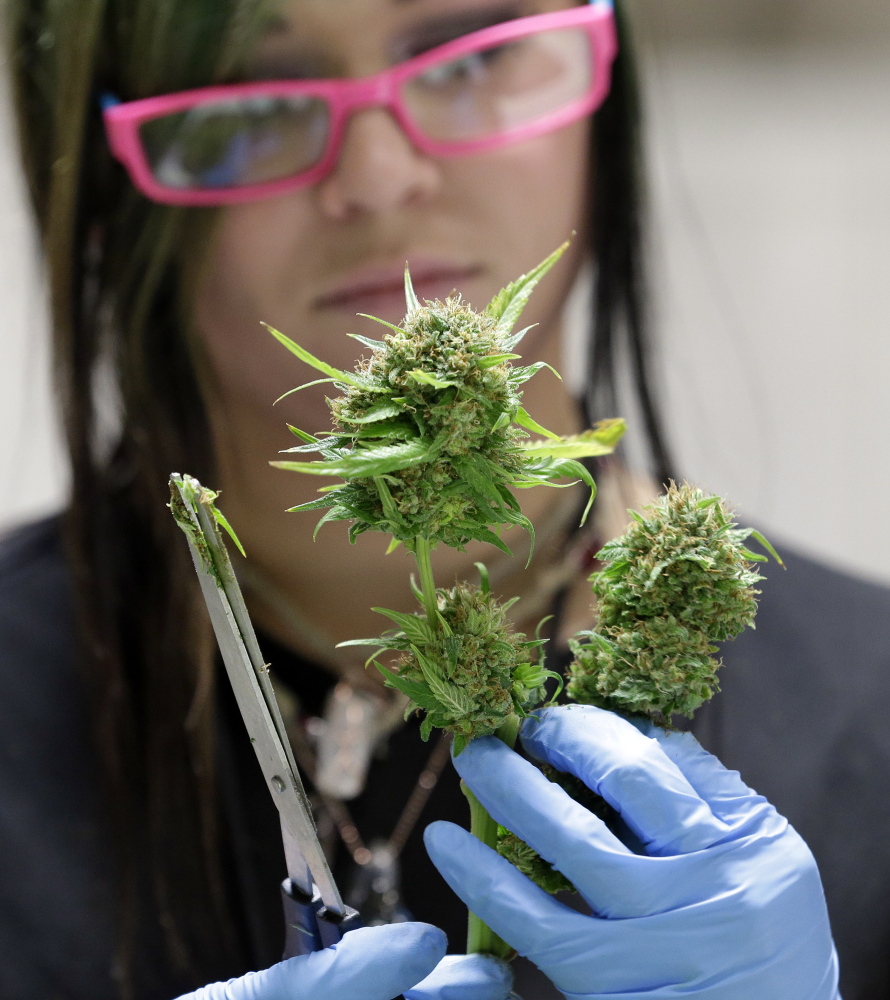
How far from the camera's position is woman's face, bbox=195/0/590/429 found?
3.50ft

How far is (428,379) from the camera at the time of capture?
0.52 meters

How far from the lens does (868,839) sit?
1.16m

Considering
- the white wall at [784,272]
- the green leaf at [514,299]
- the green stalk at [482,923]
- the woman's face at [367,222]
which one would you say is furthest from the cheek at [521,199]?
the white wall at [784,272]

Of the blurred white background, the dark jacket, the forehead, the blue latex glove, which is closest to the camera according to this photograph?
the blue latex glove

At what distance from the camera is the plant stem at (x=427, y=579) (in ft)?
1.93

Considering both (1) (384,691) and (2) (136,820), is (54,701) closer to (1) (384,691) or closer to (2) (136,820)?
(2) (136,820)

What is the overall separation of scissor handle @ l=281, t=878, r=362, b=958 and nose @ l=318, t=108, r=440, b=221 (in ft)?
2.34

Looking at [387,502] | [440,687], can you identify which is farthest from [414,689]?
[387,502]

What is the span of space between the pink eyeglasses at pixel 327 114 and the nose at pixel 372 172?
0.01 meters

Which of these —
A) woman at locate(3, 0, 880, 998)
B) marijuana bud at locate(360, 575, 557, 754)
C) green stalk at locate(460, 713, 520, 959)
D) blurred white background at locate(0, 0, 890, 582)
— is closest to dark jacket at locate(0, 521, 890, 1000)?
woman at locate(3, 0, 880, 998)

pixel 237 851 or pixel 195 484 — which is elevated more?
pixel 195 484

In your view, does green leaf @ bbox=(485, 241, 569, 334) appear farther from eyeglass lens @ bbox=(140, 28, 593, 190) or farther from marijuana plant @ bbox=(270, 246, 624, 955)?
eyeglass lens @ bbox=(140, 28, 593, 190)

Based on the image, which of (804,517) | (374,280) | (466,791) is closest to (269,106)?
(374,280)

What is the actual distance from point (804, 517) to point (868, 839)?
1.86 m
